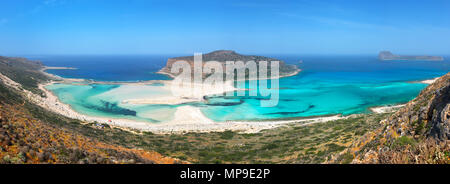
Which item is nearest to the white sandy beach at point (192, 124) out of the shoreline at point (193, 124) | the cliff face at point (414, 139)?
the shoreline at point (193, 124)

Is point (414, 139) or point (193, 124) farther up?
point (414, 139)

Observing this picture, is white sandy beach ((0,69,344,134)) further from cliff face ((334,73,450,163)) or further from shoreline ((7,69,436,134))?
cliff face ((334,73,450,163))

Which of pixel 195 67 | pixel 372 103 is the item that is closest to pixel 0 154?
pixel 372 103

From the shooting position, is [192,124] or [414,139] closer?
[414,139]

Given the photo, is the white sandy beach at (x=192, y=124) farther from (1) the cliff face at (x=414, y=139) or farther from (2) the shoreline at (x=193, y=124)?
(1) the cliff face at (x=414, y=139)

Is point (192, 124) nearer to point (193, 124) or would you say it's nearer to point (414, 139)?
point (193, 124)

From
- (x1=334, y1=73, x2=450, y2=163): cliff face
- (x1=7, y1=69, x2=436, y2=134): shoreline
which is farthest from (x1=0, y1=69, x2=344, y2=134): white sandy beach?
(x1=334, y1=73, x2=450, y2=163): cliff face

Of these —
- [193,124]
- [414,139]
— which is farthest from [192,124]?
[414,139]
